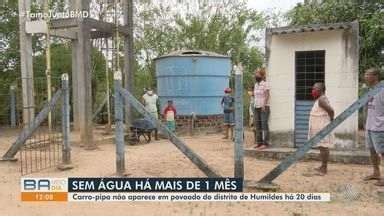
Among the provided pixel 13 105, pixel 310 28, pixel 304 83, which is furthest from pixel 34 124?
pixel 13 105

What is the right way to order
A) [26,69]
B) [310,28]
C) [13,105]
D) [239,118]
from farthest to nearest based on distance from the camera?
[13,105], [26,69], [310,28], [239,118]

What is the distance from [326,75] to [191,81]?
235 inches

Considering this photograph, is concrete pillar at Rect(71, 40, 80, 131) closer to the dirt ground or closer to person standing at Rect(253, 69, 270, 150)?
the dirt ground

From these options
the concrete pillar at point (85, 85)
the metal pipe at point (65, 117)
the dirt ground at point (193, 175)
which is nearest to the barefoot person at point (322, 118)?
the dirt ground at point (193, 175)

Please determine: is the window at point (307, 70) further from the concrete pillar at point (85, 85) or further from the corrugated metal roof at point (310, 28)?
the concrete pillar at point (85, 85)

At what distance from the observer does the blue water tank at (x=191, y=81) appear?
14438 mm

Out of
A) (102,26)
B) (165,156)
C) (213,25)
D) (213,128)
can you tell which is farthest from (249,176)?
(213,25)

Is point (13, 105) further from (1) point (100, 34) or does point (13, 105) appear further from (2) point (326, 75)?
(2) point (326, 75)

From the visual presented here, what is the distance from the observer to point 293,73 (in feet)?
30.8

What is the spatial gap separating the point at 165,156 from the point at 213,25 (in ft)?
38.8

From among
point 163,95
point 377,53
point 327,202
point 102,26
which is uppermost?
point 102,26

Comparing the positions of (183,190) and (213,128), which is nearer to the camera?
(183,190)

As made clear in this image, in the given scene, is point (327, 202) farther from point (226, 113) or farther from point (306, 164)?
point (226, 113)

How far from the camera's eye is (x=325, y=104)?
24.0 feet
